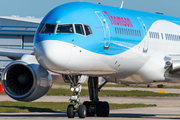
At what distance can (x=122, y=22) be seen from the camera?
15789mm

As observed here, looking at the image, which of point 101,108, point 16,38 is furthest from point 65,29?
point 16,38

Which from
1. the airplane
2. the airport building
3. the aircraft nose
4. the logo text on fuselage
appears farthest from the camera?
the airport building

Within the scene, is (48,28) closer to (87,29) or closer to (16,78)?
(87,29)

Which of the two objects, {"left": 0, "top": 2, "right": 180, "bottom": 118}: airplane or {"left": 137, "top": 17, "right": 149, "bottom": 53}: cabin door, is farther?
{"left": 137, "top": 17, "right": 149, "bottom": 53}: cabin door

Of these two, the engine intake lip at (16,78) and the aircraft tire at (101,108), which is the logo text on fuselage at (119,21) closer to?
the engine intake lip at (16,78)

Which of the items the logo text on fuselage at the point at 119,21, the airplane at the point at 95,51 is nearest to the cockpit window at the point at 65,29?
the airplane at the point at 95,51

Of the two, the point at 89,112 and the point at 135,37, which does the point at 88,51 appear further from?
the point at 89,112

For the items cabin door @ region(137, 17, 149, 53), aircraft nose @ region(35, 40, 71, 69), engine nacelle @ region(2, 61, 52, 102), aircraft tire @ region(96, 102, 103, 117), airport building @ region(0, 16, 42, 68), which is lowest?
aircraft tire @ region(96, 102, 103, 117)

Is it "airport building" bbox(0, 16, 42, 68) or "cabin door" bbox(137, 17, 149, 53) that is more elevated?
"airport building" bbox(0, 16, 42, 68)

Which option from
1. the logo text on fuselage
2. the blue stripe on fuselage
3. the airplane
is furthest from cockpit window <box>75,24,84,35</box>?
the logo text on fuselage

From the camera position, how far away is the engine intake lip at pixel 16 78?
54.2 ft

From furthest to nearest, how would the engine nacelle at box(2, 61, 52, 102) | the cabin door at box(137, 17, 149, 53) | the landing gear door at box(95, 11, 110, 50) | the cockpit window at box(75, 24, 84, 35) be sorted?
1. the cabin door at box(137, 17, 149, 53)
2. the engine nacelle at box(2, 61, 52, 102)
3. the landing gear door at box(95, 11, 110, 50)
4. the cockpit window at box(75, 24, 84, 35)

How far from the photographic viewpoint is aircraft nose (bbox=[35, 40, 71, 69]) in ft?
40.9

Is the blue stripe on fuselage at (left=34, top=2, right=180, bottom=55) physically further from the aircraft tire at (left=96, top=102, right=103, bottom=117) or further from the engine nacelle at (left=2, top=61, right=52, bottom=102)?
the aircraft tire at (left=96, top=102, right=103, bottom=117)
